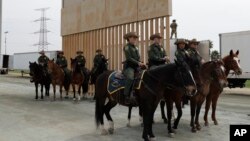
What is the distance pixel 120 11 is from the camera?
18500mm

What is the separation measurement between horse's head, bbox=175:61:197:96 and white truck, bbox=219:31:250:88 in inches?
667

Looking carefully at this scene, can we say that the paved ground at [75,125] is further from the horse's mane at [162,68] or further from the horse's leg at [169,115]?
the horse's mane at [162,68]

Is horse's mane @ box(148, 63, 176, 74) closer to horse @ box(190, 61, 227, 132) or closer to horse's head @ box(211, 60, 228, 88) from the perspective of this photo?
horse @ box(190, 61, 227, 132)

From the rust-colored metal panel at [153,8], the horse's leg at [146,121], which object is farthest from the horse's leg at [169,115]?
the rust-colored metal panel at [153,8]

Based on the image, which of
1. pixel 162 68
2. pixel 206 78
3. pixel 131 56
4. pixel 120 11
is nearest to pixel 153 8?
pixel 120 11

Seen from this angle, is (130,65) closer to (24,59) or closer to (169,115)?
(169,115)

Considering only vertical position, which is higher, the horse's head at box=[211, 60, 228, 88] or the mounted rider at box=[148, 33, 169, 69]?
the mounted rider at box=[148, 33, 169, 69]

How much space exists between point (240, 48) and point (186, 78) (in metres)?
18.5

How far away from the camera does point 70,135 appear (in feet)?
32.3

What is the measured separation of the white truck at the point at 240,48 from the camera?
82.8 feet

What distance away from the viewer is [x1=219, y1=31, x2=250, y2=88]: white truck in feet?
82.8

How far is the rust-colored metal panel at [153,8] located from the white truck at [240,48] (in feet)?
34.5

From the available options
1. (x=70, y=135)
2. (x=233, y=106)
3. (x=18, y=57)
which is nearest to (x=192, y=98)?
(x=70, y=135)

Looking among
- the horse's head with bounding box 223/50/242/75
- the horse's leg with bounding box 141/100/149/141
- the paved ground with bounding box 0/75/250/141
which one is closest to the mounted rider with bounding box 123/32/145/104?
the horse's leg with bounding box 141/100/149/141
